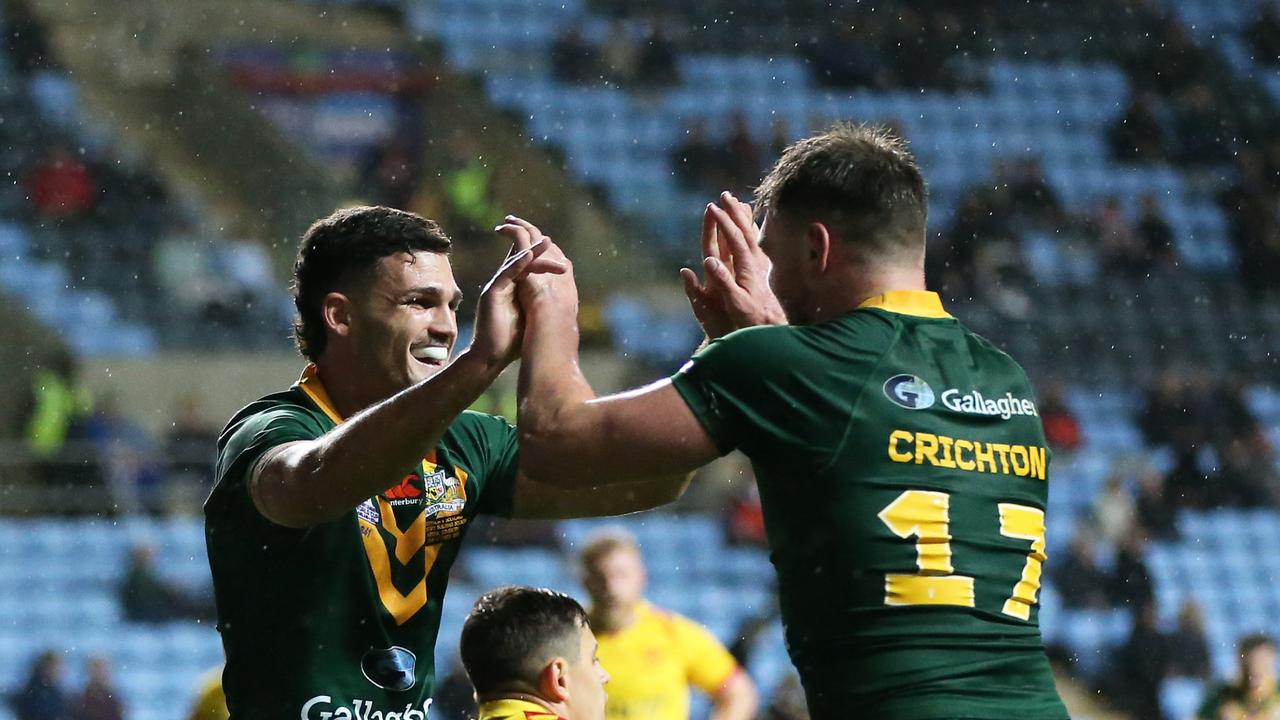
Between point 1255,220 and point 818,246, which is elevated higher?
point 1255,220

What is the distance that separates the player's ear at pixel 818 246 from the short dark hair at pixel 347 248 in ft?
3.23

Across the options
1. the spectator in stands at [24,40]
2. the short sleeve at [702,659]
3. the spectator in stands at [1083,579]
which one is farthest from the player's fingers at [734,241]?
the spectator in stands at [24,40]

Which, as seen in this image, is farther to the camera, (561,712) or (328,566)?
(561,712)

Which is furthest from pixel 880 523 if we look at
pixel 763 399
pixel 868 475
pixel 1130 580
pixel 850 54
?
pixel 850 54

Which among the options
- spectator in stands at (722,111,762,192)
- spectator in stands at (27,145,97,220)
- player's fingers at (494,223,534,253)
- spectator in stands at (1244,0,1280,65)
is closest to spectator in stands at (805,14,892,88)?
spectator in stands at (722,111,762,192)

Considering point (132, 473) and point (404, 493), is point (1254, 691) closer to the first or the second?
point (404, 493)

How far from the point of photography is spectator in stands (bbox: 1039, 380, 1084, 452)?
13.9 m

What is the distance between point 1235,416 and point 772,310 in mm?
11908

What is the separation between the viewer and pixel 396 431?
292 cm

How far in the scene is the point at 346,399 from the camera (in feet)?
11.8

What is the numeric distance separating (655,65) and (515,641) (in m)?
14.4

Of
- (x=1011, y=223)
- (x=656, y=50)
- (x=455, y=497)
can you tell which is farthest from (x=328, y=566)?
(x=656, y=50)

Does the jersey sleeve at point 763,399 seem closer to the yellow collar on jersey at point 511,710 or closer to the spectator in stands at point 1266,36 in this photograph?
the yellow collar on jersey at point 511,710

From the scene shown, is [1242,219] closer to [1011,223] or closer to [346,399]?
[1011,223]
